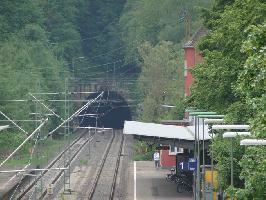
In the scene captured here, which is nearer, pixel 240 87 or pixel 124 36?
pixel 240 87

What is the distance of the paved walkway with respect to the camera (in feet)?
137

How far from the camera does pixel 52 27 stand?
370 ft

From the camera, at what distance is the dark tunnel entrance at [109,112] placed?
336 ft

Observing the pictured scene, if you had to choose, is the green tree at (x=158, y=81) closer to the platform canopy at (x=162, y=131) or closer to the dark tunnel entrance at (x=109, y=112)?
the dark tunnel entrance at (x=109, y=112)

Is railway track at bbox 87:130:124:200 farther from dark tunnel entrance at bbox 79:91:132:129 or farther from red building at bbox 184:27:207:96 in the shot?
dark tunnel entrance at bbox 79:91:132:129

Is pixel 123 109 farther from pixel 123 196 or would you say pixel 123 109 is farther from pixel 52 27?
pixel 123 196

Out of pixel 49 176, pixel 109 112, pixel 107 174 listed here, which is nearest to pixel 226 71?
pixel 107 174

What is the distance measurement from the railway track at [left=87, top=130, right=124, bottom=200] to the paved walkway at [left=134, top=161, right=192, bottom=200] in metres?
1.31

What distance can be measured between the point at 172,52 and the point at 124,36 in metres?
34.6

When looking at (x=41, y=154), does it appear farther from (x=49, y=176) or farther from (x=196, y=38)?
(x=196, y=38)

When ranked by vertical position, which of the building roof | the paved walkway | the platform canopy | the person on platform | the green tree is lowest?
the paved walkway

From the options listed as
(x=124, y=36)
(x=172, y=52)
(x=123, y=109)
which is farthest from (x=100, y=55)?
(x=172, y=52)

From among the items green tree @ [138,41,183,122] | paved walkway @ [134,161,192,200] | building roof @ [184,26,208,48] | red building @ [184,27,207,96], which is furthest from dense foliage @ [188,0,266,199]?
green tree @ [138,41,183,122]

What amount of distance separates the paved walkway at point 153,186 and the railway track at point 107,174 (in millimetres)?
1313
